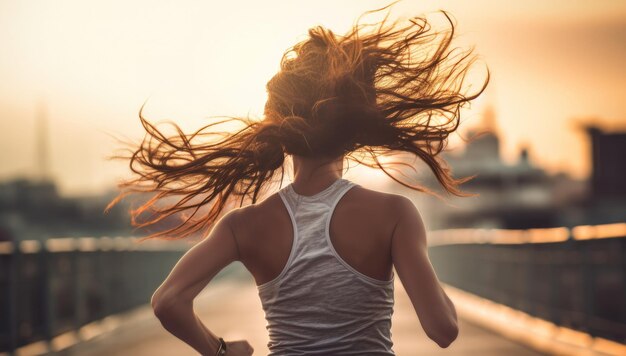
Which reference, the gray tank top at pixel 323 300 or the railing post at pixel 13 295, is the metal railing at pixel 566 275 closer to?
the railing post at pixel 13 295

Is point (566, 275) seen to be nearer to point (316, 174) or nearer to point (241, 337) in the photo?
point (241, 337)

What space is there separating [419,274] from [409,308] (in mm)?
20619

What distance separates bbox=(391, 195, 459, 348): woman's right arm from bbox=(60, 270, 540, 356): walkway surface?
10190 millimetres

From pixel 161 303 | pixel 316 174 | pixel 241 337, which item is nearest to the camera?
pixel 161 303

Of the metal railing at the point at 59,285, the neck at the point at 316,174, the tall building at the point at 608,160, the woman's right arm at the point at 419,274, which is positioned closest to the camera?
the woman's right arm at the point at 419,274

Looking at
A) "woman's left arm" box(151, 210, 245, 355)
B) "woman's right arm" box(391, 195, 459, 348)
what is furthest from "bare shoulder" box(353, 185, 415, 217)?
"woman's left arm" box(151, 210, 245, 355)

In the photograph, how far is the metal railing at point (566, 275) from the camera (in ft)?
42.1

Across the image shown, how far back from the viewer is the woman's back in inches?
118

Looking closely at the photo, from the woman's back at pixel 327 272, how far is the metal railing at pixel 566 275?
31.4 ft

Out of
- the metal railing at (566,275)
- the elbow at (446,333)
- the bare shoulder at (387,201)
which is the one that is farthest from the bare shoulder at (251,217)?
the metal railing at (566,275)

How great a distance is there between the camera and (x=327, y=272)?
9.81ft

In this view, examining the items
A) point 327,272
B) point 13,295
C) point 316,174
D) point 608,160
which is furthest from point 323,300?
point 608,160

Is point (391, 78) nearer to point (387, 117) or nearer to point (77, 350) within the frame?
point (387, 117)

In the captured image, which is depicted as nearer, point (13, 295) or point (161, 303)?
point (161, 303)
